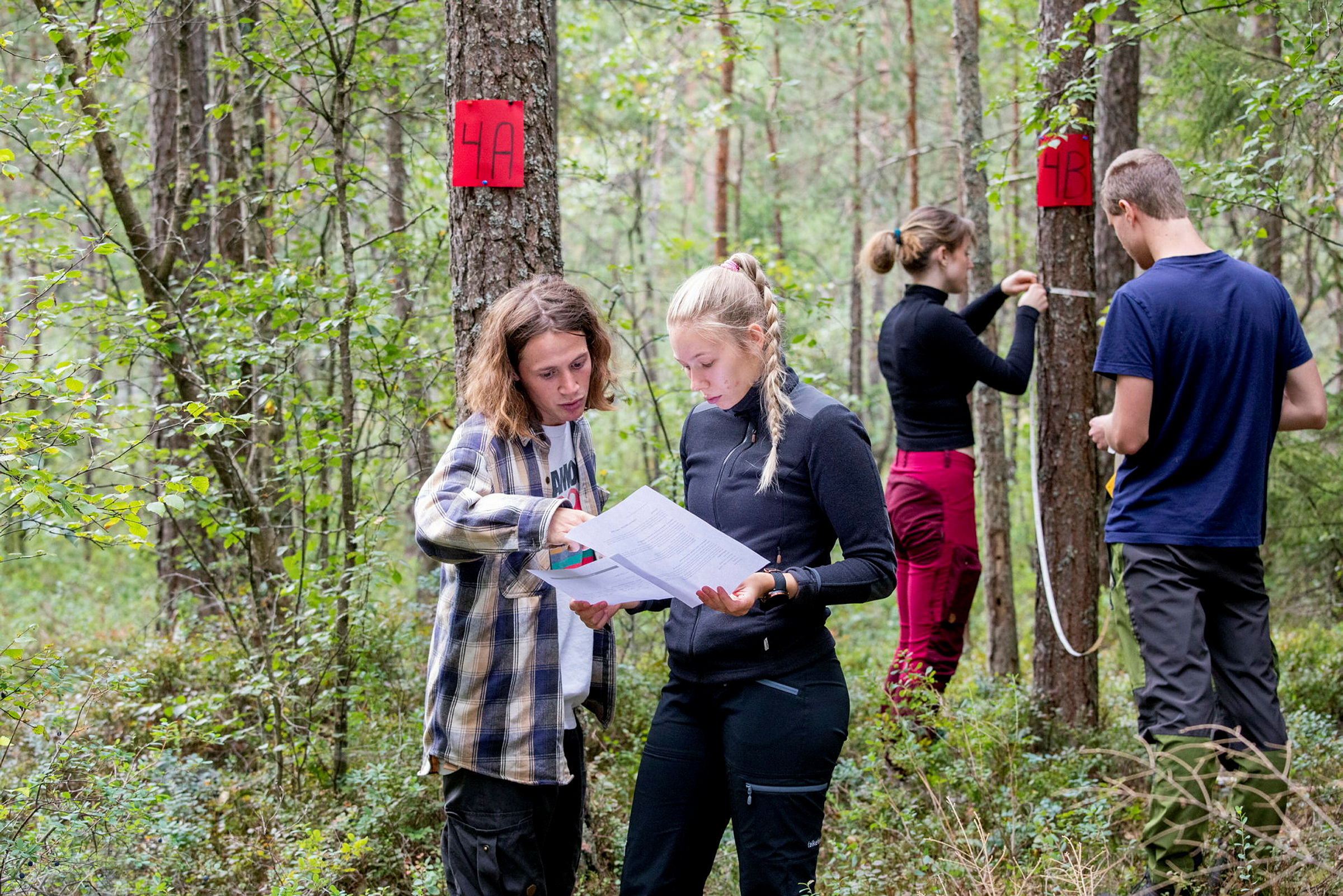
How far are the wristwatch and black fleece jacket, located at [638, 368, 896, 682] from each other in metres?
0.03

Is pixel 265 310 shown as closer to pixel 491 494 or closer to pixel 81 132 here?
pixel 81 132

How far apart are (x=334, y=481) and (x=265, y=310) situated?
251cm

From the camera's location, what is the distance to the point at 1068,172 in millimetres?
4715

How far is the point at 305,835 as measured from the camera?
3.74 meters

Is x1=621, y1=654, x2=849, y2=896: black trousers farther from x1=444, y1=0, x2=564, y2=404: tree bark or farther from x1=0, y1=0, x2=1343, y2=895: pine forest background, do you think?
x1=444, y1=0, x2=564, y2=404: tree bark

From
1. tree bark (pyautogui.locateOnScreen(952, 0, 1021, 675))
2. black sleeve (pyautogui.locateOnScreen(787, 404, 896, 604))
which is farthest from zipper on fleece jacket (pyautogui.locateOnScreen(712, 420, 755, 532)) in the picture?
tree bark (pyautogui.locateOnScreen(952, 0, 1021, 675))

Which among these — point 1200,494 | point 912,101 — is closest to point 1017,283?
point 1200,494

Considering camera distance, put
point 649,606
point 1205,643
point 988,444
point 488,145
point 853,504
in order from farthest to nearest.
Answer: point 988,444 → point 488,145 → point 1205,643 → point 649,606 → point 853,504

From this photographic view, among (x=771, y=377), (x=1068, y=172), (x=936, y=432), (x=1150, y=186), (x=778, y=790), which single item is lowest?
(x=778, y=790)

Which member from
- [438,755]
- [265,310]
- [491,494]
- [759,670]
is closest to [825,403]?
[759,670]

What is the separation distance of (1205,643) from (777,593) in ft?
5.04

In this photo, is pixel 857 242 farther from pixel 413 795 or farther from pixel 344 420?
pixel 413 795

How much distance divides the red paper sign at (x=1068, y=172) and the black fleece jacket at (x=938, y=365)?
0.55 meters

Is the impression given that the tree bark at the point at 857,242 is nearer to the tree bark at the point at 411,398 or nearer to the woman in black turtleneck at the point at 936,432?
the woman in black turtleneck at the point at 936,432
